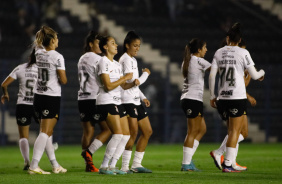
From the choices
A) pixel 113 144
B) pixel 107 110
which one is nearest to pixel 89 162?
pixel 113 144

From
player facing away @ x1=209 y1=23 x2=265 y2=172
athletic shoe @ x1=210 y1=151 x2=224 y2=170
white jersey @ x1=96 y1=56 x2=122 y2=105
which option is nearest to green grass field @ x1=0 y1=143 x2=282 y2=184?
athletic shoe @ x1=210 y1=151 x2=224 y2=170

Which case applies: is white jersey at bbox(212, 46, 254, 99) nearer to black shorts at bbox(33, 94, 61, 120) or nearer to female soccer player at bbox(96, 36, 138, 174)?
female soccer player at bbox(96, 36, 138, 174)

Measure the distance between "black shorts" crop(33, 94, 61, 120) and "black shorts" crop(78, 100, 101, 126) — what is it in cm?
88

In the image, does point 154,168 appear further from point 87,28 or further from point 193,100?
point 87,28

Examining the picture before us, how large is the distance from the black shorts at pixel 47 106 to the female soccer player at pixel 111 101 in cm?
65

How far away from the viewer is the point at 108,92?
1036cm

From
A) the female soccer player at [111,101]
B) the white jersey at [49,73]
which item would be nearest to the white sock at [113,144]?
the female soccer player at [111,101]

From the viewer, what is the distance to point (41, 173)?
10.7 metres

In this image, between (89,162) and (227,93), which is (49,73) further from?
(227,93)

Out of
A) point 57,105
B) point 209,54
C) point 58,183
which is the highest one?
point 209,54

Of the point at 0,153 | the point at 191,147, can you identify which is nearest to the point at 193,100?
the point at 191,147

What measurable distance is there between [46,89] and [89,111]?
1.08 m

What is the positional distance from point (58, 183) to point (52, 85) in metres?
1.79

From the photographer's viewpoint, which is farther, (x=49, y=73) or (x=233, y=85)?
(x=233, y=85)
